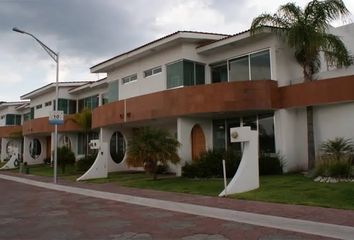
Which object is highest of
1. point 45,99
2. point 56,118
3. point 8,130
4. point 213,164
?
point 45,99

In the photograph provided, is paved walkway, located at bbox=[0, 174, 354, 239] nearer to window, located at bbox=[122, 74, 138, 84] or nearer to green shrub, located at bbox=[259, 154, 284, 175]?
green shrub, located at bbox=[259, 154, 284, 175]

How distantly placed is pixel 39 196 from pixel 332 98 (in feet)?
43.4

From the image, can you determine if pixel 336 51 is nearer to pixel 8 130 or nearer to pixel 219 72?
pixel 219 72

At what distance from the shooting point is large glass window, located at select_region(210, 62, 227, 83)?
25.2 m

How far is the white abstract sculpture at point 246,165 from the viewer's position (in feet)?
51.5

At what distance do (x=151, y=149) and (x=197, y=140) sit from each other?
4.97 meters

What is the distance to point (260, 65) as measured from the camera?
23141 millimetres

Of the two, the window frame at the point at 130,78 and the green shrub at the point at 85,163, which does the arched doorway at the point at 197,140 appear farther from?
the green shrub at the point at 85,163

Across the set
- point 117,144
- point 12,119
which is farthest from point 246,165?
point 12,119

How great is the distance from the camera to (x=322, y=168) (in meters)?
17.8

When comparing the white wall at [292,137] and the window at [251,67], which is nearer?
the white wall at [292,137]

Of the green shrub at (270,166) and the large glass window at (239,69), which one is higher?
the large glass window at (239,69)

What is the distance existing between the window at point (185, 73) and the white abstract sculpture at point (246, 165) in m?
9.34

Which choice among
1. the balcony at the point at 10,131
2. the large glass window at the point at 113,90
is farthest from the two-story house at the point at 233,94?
the balcony at the point at 10,131
